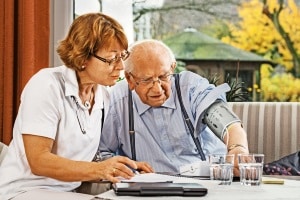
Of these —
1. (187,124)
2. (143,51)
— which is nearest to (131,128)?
(187,124)

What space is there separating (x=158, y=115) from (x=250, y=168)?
98 centimetres

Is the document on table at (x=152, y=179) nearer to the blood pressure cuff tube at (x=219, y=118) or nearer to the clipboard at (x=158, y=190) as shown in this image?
the clipboard at (x=158, y=190)

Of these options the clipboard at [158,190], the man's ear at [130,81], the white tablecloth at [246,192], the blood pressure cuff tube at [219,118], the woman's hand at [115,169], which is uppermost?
the man's ear at [130,81]

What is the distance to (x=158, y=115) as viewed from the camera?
118 inches

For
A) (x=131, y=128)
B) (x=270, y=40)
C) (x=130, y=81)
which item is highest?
(x=270, y=40)

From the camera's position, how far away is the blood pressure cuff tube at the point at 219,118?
267cm

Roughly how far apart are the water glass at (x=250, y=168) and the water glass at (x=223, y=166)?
1.5 inches

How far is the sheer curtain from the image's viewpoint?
3762mm

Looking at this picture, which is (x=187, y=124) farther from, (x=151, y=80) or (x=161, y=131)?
(x=151, y=80)

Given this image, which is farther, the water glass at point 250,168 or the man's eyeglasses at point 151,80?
the man's eyeglasses at point 151,80

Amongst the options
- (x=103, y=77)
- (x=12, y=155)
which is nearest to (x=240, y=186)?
(x=103, y=77)

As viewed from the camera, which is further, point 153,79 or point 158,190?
point 153,79

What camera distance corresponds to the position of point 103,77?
8.00ft

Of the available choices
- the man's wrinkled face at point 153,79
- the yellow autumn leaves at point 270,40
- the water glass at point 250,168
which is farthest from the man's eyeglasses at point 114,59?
the yellow autumn leaves at point 270,40
